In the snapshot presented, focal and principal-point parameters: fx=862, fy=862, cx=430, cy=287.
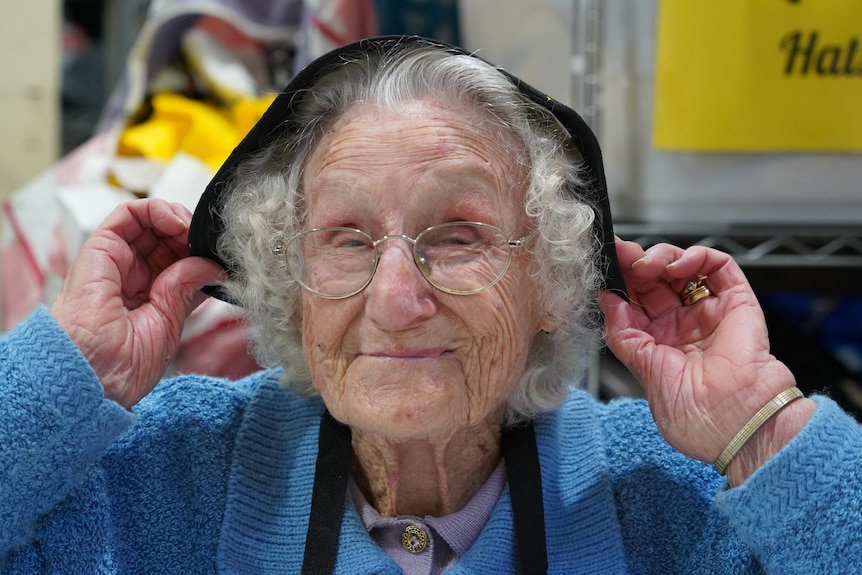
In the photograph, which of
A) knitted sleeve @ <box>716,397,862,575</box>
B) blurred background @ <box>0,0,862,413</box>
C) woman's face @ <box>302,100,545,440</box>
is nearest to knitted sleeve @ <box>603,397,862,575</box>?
knitted sleeve @ <box>716,397,862,575</box>

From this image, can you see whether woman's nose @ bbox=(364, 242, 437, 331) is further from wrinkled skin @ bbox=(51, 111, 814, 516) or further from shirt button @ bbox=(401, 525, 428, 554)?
shirt button @ bbox=(401, 525, 428, 554)

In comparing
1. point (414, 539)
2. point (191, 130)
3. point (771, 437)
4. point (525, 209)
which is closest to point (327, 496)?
point (414, 539)

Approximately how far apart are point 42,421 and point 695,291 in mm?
818

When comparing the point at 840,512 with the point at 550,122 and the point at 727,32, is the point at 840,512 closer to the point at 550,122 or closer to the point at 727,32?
the point at 550,122

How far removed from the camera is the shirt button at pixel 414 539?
1102mm

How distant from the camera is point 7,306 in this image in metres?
2.02

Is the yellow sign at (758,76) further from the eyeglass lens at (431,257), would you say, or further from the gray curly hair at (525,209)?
the eyeglass lens at (431,257)

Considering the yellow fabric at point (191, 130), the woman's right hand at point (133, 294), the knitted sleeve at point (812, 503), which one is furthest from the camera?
the yellow fabric at point (191, 130)

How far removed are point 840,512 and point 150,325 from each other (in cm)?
86

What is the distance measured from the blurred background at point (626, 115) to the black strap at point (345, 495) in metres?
0.28

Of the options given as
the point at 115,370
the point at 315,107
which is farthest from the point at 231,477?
the point at 315,107

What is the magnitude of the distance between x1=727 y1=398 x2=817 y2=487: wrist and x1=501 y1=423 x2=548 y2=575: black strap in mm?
246

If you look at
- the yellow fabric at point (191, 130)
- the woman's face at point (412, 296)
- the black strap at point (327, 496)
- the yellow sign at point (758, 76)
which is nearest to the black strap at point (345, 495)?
the black strap at point (327, 496)

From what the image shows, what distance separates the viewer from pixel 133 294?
1.18 metres
